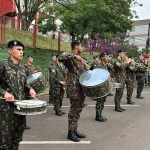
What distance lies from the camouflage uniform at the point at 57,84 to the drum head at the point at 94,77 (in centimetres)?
239

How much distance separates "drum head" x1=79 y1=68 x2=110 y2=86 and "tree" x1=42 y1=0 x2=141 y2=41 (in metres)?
15.5

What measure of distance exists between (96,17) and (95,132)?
16.6 meters

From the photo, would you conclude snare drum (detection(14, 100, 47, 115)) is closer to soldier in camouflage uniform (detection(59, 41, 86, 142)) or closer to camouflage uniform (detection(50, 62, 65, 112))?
soldier in camouflage uniform (detection(59, 41, 86, 142))

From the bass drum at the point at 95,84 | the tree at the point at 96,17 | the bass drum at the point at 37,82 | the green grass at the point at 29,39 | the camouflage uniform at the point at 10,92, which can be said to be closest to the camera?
the camouflage uniform at the point at 10,92

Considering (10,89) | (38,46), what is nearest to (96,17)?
(38,46)

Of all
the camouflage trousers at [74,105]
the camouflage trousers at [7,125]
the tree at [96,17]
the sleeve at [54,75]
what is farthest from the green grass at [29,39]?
the camouflage trousers at [7,125]

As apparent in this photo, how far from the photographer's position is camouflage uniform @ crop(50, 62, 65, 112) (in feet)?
24.2

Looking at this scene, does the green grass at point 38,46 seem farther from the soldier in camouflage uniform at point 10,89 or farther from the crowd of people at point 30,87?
the soldier in camouflage uniform at point 10,89

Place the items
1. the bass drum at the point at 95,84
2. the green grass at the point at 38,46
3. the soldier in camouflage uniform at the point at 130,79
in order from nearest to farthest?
the bass drum at the point at 95,84 < the soldier in camouflage uniform at the point at 130,79 < the green grass at the point at 38,46

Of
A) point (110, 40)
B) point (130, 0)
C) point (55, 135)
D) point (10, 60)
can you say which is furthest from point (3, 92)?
point (130, 0)

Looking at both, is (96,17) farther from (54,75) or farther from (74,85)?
(74,85)

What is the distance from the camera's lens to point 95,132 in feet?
18.6

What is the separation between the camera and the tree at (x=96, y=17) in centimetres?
2072

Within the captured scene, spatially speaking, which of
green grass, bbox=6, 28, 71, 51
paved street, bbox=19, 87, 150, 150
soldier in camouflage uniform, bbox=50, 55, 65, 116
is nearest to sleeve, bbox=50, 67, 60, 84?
soldier in camouflage uniform, bbox=50, 55, 65, 116
